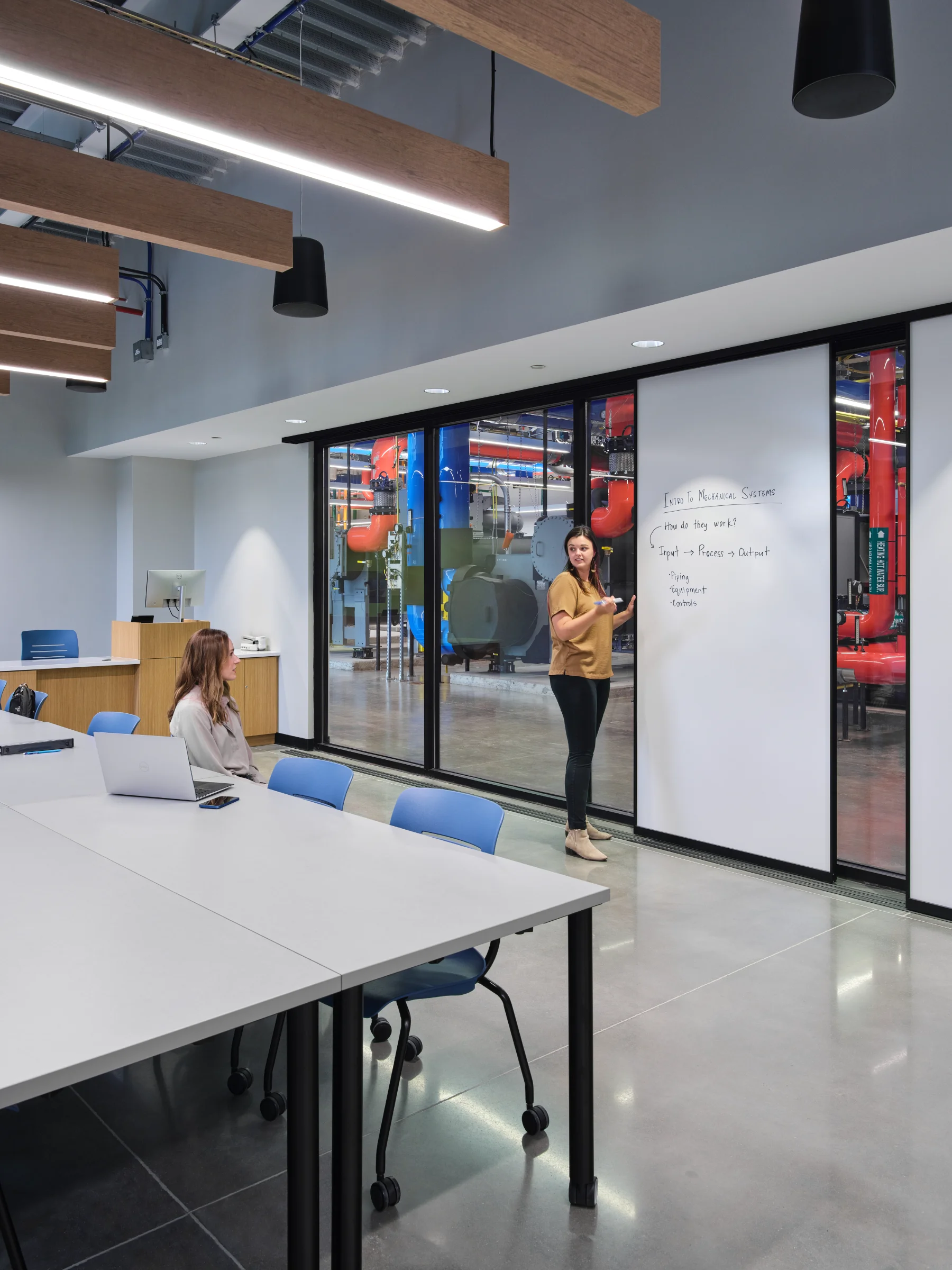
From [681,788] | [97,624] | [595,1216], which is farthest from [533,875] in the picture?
[97,624]

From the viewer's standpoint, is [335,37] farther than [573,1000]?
Yes

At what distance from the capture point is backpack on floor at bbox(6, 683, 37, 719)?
5102 mm

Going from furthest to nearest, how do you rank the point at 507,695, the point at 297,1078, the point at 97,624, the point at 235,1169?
the point at 97,624 → the point at 507,695 → the point at 235,1169 → the point at 297,1078

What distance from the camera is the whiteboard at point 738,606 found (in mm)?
4695

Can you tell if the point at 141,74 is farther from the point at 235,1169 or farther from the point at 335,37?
the point at 335,37

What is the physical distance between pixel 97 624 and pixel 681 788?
7.21 meters

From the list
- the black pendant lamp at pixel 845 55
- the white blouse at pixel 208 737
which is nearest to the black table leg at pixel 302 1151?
the white blouse at pixel 208 737

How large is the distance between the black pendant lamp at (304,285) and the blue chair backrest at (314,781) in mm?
3050

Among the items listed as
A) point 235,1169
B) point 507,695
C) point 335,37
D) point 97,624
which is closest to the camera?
point 235,1169

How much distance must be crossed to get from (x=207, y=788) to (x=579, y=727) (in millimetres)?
2403

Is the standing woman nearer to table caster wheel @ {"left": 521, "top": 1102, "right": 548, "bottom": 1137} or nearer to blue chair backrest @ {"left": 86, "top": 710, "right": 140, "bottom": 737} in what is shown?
blue chair backrest @ {"left": 86, "top": 710, "right": 140, "bottom": 737}

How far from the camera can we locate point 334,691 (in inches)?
332

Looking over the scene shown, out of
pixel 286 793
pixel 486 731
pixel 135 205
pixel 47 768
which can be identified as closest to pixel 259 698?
pixel 486 731

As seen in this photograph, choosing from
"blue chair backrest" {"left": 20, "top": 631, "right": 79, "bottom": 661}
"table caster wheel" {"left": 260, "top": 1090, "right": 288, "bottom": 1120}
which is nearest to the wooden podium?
"blue chair backrest" {"left": 20, "top": 631, "right": 79, "bottom": 661}
